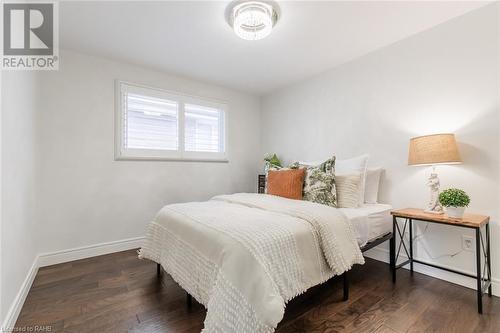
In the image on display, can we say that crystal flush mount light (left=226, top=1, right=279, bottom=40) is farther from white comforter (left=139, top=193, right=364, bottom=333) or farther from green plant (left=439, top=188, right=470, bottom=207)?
green plant (left=439, top=188, right=470, bottom=207)

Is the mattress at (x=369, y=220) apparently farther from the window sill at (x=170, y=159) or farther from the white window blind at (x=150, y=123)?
the white window blind at (x=150, y=123)

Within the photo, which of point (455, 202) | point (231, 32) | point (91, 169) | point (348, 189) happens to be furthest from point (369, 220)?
point (91, 169)

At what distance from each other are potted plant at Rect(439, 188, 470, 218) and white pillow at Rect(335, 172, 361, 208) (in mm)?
656

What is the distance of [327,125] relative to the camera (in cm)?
308

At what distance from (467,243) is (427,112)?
47.2 inches

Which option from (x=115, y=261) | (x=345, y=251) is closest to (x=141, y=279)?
(x=115, y=261)

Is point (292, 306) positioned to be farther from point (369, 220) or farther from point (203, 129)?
point (203, 129)

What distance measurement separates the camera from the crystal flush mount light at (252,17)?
6.00ft

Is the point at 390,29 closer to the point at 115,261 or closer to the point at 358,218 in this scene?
the point at 358,218

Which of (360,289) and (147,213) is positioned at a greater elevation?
(147,213)

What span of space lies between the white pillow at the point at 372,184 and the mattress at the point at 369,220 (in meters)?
Result: 0.10

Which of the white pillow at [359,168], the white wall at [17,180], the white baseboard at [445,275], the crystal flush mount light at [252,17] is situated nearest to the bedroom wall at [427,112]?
the white baseboard at [445,275]

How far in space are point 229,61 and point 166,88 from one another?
98cm

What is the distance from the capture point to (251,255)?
3.83 ft
